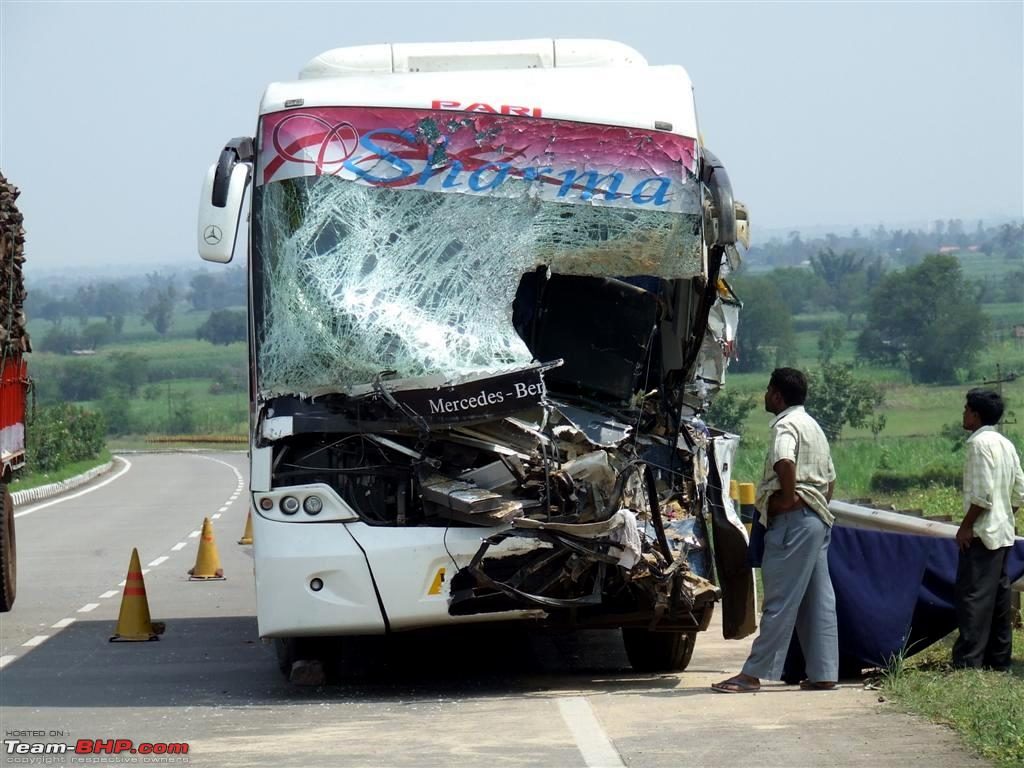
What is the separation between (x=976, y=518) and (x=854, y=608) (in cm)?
87

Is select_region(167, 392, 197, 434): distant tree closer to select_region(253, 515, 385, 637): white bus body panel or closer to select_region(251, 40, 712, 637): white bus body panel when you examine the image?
select_region(251, 40, 712, 637): white bus body panel

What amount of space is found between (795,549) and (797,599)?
272 mm

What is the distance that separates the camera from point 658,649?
10523 millimetres

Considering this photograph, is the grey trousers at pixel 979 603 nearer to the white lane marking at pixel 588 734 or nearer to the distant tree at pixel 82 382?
the white lane marking at pixel 588 734

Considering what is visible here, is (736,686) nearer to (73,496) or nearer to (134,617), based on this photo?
(134,617)

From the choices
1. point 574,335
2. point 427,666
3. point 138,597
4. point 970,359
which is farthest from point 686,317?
point 970,359

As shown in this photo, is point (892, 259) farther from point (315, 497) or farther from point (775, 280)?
point (315, 497)

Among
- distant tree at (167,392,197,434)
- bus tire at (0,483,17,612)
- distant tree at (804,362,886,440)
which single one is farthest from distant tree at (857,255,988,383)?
bus tire at (0,483,17,612)

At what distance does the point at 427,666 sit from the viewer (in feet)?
36.7

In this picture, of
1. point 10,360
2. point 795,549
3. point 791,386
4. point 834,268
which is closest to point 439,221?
point 791,386

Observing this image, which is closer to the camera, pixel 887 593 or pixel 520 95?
pixel 887 593

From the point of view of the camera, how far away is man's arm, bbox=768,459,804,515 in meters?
9.18

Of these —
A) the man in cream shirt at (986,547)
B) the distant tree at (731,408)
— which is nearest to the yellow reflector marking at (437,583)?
the man in cream shirt at (986,547)

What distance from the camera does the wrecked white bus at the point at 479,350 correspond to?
9203 millimetres
